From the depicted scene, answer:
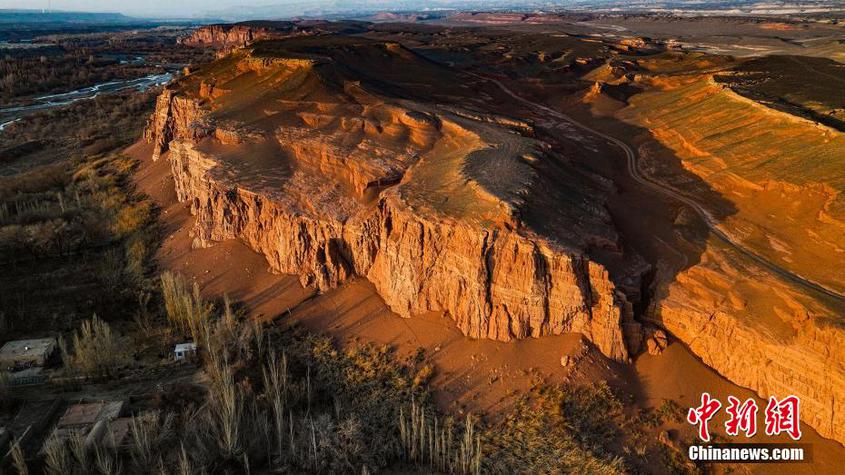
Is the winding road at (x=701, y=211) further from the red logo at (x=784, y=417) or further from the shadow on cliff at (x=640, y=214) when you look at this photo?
the red logo at (x=784, y=417)

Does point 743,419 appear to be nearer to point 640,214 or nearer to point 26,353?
point 640,214

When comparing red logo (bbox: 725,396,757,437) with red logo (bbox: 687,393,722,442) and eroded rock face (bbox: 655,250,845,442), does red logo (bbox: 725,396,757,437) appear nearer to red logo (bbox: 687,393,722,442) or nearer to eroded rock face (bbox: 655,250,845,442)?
red logo (bbox: 687,393,722,442)

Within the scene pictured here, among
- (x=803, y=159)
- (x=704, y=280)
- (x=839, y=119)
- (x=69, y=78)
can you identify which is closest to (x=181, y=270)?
(x=704, y=280)

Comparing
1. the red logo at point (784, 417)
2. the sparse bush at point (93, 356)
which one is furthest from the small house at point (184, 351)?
the red logo at point (784, 417)

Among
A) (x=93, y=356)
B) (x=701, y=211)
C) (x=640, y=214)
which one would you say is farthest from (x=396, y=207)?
(x=701, y=211)

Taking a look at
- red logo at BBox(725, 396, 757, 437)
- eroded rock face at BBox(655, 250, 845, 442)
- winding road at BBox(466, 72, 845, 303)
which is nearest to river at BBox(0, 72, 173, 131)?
winding road at BBox(466, 72, 845, 303)

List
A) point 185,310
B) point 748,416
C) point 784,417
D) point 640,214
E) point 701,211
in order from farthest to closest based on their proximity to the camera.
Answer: point 701,211, point 640,214, point 185,310, point 748,416, point 784,417

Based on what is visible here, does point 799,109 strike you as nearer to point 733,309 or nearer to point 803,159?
point 803,159
